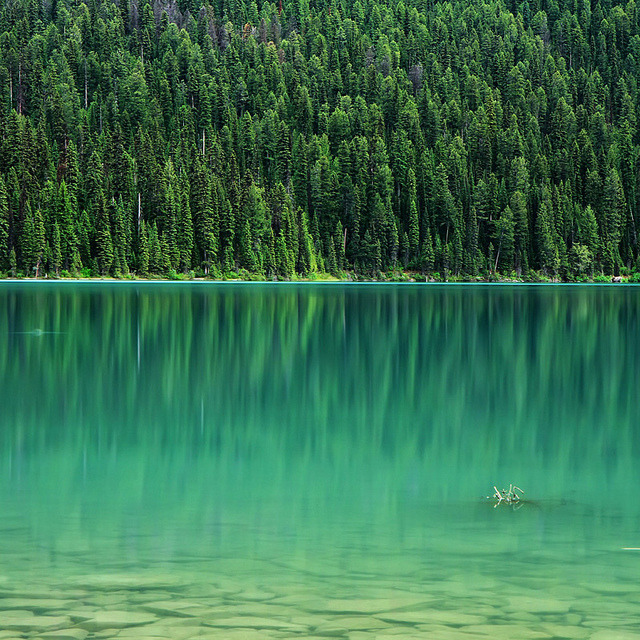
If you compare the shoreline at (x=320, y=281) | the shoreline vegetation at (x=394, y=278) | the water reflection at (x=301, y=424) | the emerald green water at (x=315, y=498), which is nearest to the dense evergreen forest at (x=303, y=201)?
the shoreline vegetation at (x=394, y=278)

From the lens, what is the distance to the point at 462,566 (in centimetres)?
1158

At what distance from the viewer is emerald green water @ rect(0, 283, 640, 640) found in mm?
10156

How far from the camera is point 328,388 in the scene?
27484 mm

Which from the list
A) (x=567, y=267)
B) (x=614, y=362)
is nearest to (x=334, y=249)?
(x=567, y=267)

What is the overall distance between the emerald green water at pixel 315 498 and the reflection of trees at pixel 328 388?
0.12 metres

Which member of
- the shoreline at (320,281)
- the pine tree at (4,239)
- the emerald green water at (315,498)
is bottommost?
the emerald green water at (315,498)

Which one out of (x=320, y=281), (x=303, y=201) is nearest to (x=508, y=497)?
(x=320, y=281)

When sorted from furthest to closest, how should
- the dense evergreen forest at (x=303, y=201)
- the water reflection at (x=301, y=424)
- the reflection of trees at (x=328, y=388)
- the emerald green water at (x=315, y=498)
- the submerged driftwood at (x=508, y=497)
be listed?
the dense evergreen forest at (x=303, y=201), the reflection of trees at (x=328, y=388), the water reflection at (x=301, y=424), the submerged driftwood at (x=508, y=497), the emerald green water at (x=315, y=498)

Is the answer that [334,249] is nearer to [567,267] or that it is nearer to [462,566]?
[567,267]

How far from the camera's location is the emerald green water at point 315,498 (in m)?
10.2

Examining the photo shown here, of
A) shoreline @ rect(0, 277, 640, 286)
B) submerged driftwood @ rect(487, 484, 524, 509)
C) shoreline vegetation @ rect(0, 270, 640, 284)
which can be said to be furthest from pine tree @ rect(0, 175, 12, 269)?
submerged driftwood @ rect(487, 484, 524, 509)

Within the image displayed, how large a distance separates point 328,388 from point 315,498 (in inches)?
503

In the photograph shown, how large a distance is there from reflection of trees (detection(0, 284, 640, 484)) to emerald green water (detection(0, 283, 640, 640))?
0.41 feet

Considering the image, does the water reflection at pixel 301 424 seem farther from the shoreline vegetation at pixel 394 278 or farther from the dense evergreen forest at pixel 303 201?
the dense evergreen forest at pixel 303 201
